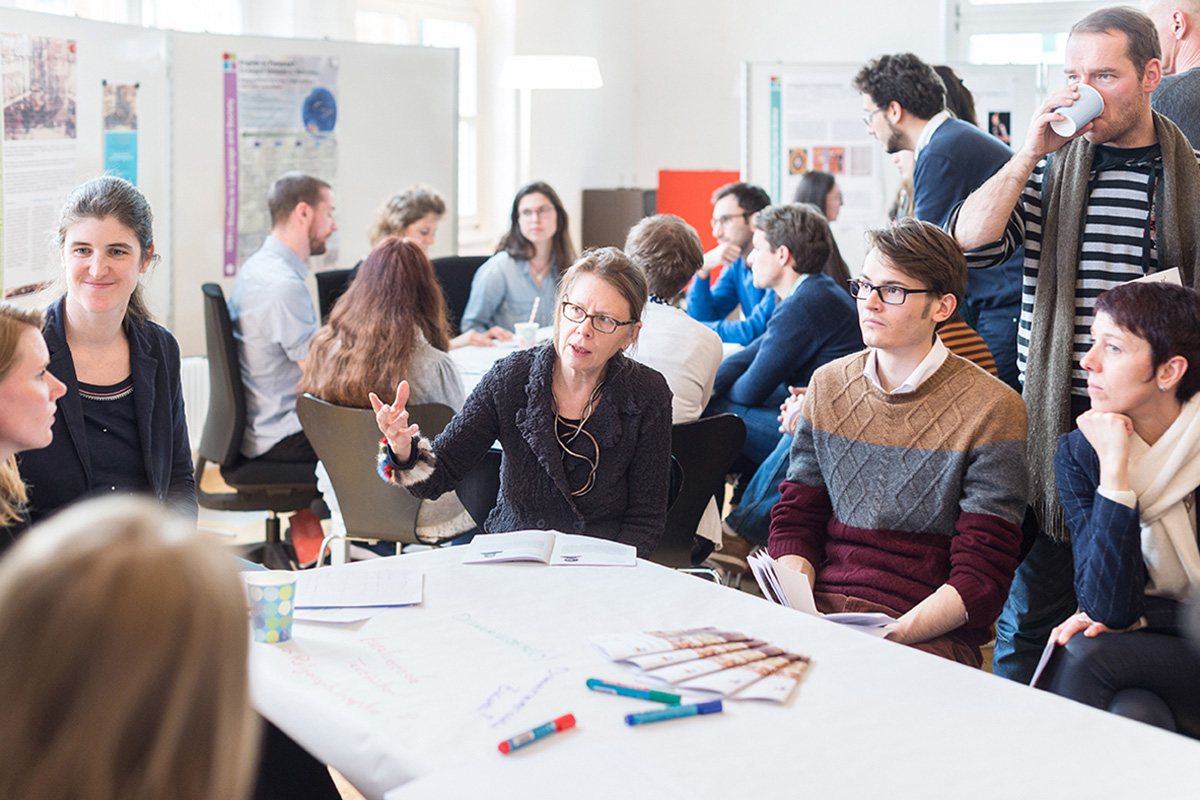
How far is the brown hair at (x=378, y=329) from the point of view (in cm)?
293

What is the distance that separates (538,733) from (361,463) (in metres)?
1.68

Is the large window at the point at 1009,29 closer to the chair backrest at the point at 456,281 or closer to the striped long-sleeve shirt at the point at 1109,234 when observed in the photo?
the chair backrest at the point at 456,281

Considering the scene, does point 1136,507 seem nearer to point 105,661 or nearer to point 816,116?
point 105,661

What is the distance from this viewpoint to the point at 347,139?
537 cm

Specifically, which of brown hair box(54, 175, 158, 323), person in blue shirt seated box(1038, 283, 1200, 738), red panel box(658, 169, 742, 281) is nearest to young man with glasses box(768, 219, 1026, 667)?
person in blue shirt seated box(1038, 283, 1200, 738)

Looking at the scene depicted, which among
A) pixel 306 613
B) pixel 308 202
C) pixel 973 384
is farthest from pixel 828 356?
pixel 306 613

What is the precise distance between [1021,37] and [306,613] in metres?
7.18

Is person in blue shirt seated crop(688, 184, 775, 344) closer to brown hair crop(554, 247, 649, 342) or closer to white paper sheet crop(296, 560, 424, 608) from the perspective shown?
brown hair crop(554, 247, 649, 342)

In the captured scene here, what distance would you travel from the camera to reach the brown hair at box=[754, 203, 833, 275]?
3.48 m

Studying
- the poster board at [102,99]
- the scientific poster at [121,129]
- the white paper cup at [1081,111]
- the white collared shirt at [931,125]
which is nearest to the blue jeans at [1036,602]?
the white paper cup at [1081,111]

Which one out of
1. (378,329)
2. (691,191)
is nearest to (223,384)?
(378,329)

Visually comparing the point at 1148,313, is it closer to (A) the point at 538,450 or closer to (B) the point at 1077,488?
(B) the point at 1077,488

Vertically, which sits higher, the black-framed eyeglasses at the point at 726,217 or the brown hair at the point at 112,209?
the black-framed eyeglasses at the point at 726,217

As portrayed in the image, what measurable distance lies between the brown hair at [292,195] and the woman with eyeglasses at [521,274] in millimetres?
825
